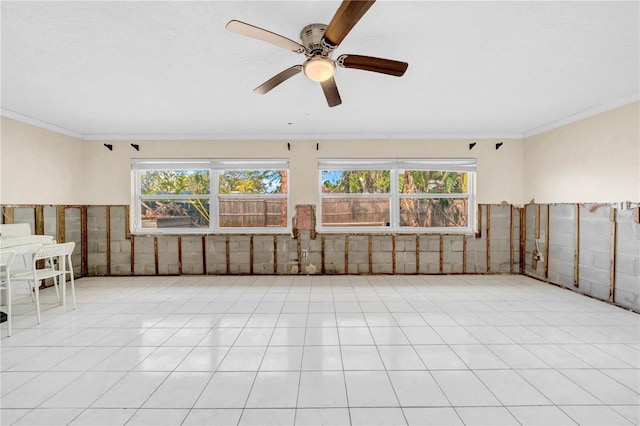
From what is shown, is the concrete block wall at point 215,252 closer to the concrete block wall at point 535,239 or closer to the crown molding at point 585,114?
the concrete block wall at point 535,239

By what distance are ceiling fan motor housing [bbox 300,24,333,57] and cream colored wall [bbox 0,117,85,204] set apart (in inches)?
186

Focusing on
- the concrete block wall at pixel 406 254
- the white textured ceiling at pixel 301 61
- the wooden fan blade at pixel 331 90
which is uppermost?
the white textured ceiling at pixel 301 61

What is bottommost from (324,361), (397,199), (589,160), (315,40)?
(324,361)

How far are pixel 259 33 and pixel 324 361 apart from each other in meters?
2.56

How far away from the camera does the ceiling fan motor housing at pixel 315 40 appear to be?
2078mm

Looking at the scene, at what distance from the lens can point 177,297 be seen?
13.4 ft

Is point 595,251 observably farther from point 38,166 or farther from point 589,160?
point 38,166

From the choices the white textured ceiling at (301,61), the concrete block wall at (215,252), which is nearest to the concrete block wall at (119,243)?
the concrete block wall at (215,252)

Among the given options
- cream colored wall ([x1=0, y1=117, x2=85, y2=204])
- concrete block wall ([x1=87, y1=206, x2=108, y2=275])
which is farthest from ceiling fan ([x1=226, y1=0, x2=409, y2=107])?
concrete block wall ([x1=87, y1=206, x2=108, y2=275])

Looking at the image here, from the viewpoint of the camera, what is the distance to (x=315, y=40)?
6.99 feet

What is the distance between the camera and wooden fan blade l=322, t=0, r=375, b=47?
158 centimetres

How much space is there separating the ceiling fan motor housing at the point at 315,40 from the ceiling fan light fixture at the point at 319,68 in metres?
0.05

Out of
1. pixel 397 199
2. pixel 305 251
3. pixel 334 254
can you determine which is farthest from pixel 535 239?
pixel 305 251

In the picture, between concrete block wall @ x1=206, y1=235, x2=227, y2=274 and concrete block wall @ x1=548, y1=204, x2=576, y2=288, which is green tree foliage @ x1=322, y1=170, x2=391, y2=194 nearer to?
concrete block wall @ x1=206, y1=235, x2=227, y2=274
